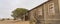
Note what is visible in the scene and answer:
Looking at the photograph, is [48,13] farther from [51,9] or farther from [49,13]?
[51,9]

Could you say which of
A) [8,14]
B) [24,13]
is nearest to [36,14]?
[24,13]

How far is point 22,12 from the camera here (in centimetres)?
1431

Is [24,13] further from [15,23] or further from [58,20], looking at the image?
[58,20]

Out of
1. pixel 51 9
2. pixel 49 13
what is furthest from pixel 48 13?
pixel 51 9

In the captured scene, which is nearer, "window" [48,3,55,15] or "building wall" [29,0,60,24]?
"building wall" [29,0,60,24]

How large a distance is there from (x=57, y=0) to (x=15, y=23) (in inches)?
176

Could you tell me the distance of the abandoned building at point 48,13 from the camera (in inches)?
473

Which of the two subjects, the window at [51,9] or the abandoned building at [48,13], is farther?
the window at [51,9]

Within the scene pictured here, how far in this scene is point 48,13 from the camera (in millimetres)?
12820

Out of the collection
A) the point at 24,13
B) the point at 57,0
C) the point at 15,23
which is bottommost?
the point at 15,23

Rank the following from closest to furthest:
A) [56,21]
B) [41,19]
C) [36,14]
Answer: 1. [56,21]
2. [41,19]
3. [36,14]

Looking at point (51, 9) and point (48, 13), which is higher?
point (51, 9)

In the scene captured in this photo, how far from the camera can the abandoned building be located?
1202 cm

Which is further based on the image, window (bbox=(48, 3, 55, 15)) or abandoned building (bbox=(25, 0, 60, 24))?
window (bbox=(48, 3, 55, 15))
